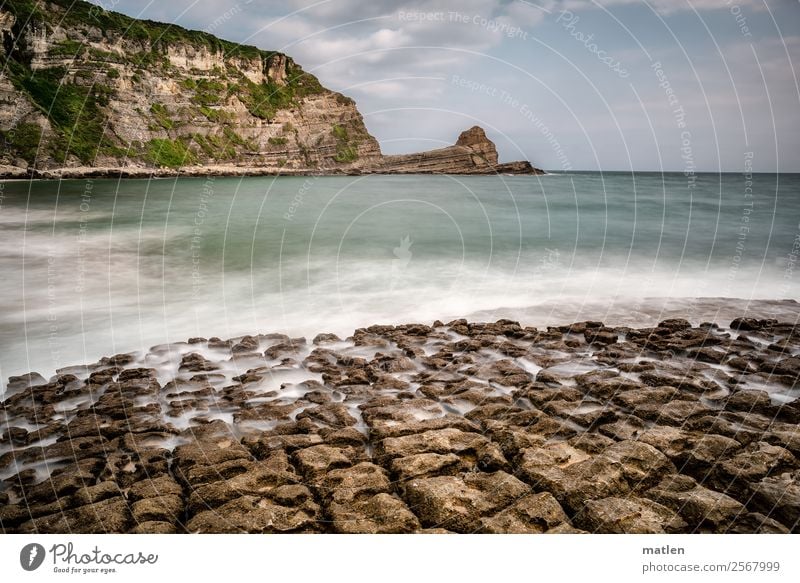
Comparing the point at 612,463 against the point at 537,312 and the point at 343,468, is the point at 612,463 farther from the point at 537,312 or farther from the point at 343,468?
the point at 537,312

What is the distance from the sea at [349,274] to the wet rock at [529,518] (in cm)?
527

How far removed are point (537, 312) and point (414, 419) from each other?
5254 mm

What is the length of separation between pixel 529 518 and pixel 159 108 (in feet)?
240

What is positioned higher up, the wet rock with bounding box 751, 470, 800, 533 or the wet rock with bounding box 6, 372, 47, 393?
the wet rock with bounding box 751, 470, 800, 533

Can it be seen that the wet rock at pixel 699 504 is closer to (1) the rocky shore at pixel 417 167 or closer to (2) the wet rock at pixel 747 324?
(2) the wet rock at pixel 747 324

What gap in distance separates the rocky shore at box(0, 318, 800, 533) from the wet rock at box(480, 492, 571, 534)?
0.01 m

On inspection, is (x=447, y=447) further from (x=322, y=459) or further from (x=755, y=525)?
(x=755, y=525)

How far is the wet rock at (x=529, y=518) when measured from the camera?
3197mm

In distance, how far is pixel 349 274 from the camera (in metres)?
12.4

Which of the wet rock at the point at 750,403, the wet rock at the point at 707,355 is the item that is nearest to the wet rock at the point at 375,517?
the wet rock at the point at 750,403

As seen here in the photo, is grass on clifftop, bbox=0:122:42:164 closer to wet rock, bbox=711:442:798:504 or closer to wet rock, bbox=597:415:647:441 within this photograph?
wet rock, bbox=597:415:647:441

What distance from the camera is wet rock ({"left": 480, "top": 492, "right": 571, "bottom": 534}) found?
3.20 meters
